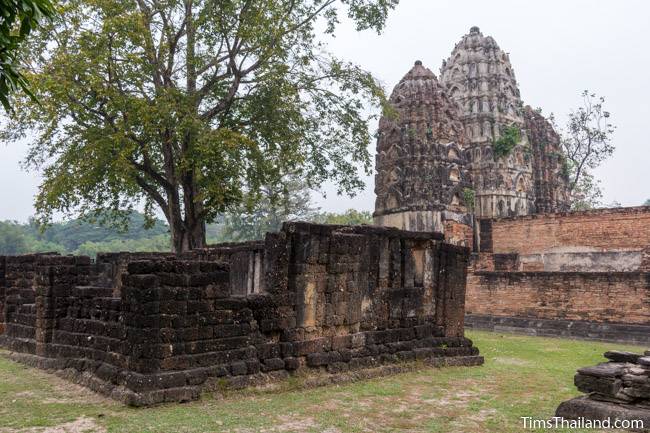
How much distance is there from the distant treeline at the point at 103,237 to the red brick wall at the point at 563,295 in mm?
25836

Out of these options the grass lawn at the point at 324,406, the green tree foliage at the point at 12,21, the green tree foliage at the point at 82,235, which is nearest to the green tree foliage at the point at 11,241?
the green tree foliage at the point at 82,235

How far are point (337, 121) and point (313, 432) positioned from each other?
520 inches

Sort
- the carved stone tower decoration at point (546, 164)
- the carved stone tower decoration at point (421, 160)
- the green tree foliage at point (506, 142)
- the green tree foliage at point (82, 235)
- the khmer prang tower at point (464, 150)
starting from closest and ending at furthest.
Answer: the carved stone tower decoration at point (421, 160) → the khmer prang tower at point (464, 150) → the green tree foliage at point (506, 142) → the carved stone tower decoration at point (546, 164) → the green tree foliage at point (82, 235)

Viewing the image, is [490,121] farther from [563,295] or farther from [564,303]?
[564,303]

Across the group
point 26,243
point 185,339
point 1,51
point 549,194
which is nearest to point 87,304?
point 185,339

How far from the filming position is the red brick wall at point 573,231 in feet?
67.2

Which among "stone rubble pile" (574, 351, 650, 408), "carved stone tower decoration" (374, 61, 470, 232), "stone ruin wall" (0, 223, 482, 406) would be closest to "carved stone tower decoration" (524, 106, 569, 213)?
"carved stone tower decoration" (374, 61, 470, 232)

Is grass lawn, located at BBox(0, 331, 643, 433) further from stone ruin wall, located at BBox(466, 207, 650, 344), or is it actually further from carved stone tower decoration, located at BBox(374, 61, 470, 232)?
carved stone tower decoration, located at BBox(374, 61, 470, 232)

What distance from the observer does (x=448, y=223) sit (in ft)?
72.5

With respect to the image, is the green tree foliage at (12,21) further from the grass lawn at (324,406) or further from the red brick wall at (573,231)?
the red brick wall at (573,231)

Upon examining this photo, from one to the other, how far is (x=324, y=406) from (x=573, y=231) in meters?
17.5

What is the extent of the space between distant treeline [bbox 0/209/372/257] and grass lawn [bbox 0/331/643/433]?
32203 mm

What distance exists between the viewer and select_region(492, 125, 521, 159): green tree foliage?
2733cm

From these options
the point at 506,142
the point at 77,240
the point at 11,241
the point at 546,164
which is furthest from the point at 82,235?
the point at 506,142
